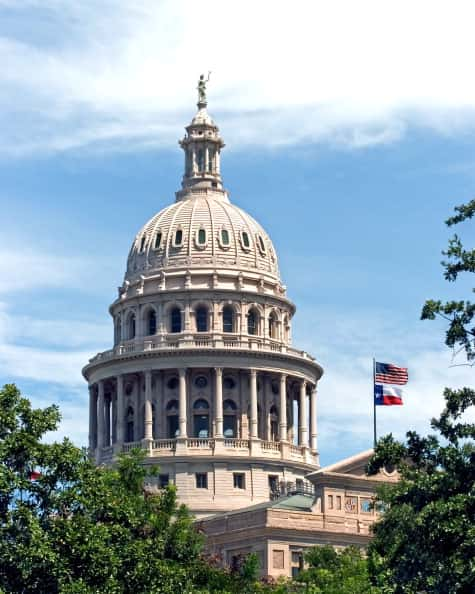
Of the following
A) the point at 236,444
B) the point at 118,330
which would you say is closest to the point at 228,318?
the point at 118,330

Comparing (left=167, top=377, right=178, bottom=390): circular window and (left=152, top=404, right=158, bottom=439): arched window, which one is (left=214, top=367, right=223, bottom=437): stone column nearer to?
(left=167, top=377, right=178, bottom=390): circular window

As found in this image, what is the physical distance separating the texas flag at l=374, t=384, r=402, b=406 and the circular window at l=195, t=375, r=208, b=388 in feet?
113

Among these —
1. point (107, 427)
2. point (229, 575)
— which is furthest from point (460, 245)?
point (107, 427)

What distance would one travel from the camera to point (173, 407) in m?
178

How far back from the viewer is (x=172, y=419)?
17850 cm

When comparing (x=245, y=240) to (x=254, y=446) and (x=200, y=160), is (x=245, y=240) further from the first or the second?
(x=254, y=446)

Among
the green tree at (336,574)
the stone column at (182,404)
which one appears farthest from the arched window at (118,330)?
the green tree at (336,574)

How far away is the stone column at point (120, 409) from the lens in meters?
178

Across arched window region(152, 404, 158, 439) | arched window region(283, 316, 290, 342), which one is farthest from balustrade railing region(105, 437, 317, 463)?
arched window region(283, 316, 290, 342)

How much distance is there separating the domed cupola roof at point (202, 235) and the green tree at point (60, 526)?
10108cm

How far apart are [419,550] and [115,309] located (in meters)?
120

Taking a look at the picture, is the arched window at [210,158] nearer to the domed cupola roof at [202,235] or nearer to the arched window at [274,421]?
the domed cupola roof at [202,235]

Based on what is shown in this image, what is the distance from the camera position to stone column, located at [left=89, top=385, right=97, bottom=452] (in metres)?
184

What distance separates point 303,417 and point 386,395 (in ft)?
122
